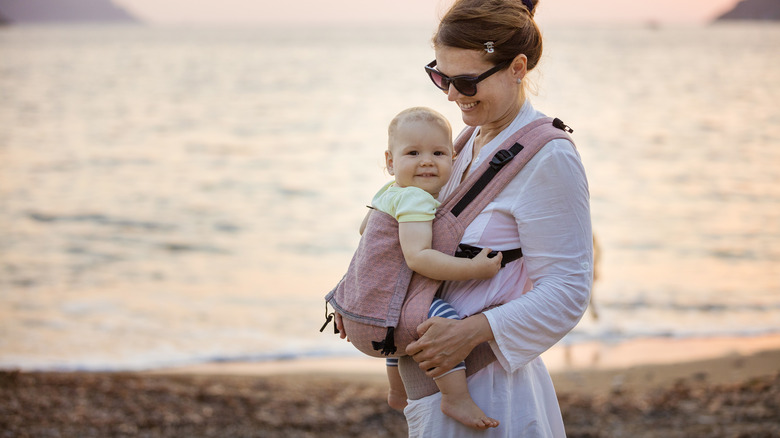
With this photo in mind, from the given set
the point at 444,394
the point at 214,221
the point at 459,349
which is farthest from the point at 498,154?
the point at 214,221

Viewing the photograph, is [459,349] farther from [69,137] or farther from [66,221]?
[69,137]

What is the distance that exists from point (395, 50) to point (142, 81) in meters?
33.4

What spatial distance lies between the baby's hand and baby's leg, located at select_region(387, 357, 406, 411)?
51cm

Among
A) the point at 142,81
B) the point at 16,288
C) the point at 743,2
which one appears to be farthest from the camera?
the point at 743,2

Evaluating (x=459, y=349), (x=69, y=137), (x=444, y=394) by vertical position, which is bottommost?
(x=69, y=137)

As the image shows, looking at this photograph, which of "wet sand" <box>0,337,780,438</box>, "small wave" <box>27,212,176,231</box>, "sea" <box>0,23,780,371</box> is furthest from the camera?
"small wave" <box>27,212,176,231</box>

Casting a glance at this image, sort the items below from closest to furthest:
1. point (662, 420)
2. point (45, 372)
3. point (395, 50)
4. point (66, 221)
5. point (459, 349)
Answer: point (459, 349)
point (662, 420)
point (45, 372)
point (66, 221)
point (395, 50)

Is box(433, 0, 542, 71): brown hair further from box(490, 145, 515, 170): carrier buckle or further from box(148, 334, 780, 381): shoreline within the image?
box(148, 334, 780, 381): shoreline

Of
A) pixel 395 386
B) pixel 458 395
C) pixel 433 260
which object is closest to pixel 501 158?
pixel 433 260

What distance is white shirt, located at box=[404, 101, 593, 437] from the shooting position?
190 centimetres

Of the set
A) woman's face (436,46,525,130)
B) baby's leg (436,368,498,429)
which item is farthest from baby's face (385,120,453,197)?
baby's leg (436,368,498,429)

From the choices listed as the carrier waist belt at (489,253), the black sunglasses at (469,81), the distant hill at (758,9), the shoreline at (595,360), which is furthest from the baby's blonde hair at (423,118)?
the distant hill at (758,9)

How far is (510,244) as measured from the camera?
1989mm

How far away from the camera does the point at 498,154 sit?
6.39ft
